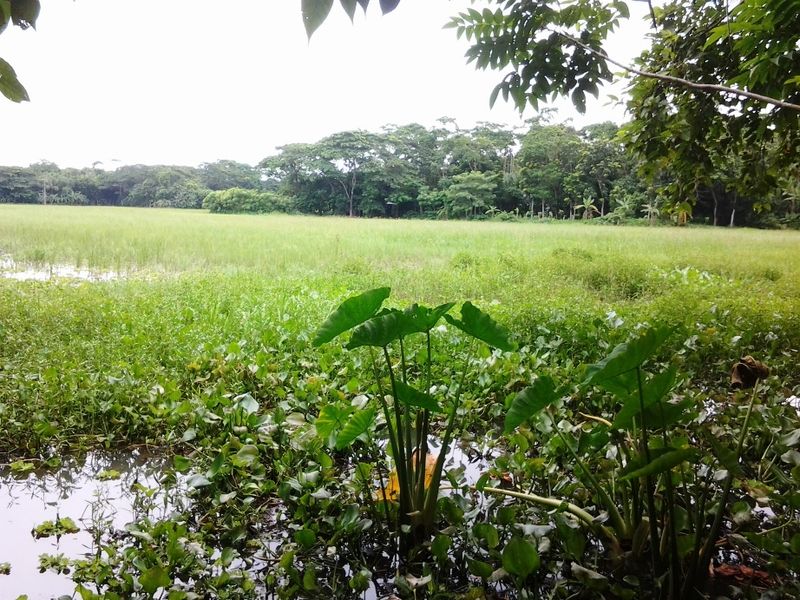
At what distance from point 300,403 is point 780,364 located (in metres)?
2.24

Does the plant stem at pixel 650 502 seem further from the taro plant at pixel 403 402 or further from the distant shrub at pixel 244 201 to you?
the distant shrub at pixel 244 201

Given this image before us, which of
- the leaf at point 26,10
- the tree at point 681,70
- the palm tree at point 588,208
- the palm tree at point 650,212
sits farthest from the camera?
the palm tree at point 588,208

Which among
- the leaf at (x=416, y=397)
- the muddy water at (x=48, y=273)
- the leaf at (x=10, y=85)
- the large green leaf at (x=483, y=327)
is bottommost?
the muddy water at (x=48, y=273)

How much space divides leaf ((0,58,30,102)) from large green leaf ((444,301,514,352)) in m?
0.85

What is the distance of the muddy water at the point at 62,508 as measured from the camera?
101 centimetres

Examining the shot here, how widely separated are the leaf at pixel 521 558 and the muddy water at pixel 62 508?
0.89 metres

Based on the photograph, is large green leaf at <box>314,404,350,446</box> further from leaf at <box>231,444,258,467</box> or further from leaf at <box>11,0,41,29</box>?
leaf at <box>11,0,41,29</box>

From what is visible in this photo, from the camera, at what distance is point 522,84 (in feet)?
6.87

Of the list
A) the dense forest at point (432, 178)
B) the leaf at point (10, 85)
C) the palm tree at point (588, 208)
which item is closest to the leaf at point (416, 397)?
the leaf at point (10, 85)

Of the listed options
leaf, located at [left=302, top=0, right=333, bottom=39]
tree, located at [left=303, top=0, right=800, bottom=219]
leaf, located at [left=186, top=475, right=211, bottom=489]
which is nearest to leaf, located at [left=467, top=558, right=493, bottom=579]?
leaf, located at [left=186, top=475, right=211, bottom=489]

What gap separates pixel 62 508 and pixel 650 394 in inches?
58.7

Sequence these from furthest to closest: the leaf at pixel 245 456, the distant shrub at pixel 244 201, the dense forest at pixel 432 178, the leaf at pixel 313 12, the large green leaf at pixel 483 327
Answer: the distant shrub at pixel 244 201
the dense forest at pixel 432 178
the leaf at pixel 245 456
the large green leaf at pixel 483 327
the leaf at pixel 313 12

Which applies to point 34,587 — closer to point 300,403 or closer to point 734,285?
point 300,403

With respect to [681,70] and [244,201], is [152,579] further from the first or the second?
[244,201]
